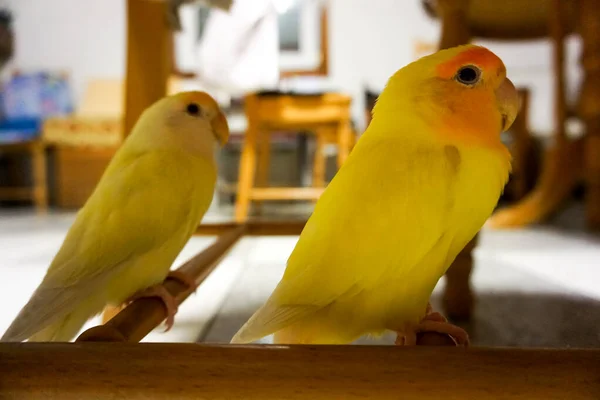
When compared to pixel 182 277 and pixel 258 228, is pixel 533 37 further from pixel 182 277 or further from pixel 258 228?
pixel 182 277

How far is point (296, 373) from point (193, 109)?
434 millimetres

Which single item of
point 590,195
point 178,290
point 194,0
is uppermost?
point 194,0

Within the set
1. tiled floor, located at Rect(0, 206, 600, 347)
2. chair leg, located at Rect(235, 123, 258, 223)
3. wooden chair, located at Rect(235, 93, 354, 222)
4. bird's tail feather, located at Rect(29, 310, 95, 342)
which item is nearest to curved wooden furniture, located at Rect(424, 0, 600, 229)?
tiled floor, located at Rect(0, 206, 600, 347)

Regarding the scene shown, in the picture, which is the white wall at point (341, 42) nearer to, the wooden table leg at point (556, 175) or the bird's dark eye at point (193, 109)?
the wooden table leg at point (556, 175)

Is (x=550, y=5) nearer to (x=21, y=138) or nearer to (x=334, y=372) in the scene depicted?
(x=334, y=372)

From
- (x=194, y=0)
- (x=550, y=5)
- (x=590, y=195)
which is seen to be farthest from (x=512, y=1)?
(x=590, y=195)

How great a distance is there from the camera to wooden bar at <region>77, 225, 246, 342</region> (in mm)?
312

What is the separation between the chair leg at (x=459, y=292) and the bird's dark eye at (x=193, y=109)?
1.66 feet

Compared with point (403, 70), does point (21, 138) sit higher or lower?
lower

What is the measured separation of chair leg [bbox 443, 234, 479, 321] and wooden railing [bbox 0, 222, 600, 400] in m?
0.52

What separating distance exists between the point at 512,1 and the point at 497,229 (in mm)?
1118

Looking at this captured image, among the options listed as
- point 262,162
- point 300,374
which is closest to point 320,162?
point 262,162

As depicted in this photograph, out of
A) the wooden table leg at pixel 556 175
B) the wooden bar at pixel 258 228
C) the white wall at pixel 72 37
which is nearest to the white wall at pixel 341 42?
the white wall at pixel 72 37

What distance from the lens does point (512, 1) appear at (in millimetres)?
1241
